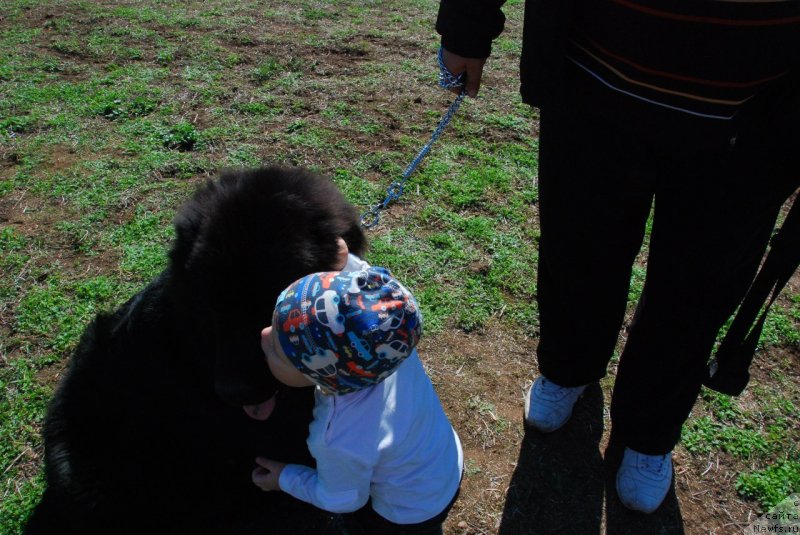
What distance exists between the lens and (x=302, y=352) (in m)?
1.46

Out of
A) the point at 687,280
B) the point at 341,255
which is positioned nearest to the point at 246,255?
the point at 341,255

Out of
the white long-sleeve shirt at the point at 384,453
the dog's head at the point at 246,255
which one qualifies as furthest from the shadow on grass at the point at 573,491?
the dog's head at the point at 246,255

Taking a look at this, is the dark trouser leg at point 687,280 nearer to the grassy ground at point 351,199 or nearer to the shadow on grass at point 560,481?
the shadow on grass at point 560,481

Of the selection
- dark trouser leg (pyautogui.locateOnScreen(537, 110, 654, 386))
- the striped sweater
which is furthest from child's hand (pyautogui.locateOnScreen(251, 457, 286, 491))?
the striped sweater

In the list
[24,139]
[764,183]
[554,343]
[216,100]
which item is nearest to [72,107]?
[24,139]

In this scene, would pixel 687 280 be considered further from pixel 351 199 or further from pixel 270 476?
pixel 351 199

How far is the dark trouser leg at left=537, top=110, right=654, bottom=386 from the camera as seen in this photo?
1909 millimetres

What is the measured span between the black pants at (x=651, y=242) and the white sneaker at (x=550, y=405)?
0.16 m

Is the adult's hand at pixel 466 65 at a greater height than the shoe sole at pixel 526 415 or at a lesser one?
greater

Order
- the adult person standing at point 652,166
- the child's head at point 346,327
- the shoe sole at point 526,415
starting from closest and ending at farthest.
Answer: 1. the child's head at point 346,327
2. the adult person standing at point 652,166
3. the shoe sole at point 526,415

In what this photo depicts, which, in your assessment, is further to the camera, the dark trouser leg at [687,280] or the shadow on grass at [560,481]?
the shadow on grass at [560,481]

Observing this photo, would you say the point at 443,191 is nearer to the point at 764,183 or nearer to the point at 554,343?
the point at 554,343

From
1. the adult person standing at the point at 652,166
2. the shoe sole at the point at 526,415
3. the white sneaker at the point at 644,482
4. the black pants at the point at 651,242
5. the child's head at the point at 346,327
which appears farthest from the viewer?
the shoe sole at the point at 526,415

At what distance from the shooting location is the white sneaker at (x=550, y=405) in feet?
8.57
